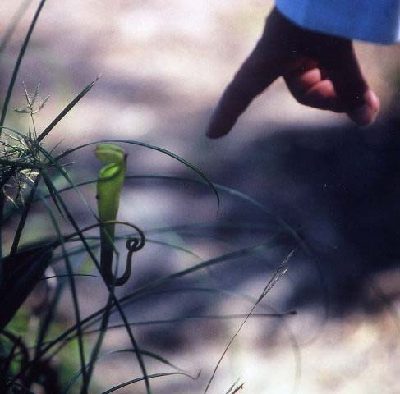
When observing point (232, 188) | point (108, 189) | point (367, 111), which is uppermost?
point (108, 189)

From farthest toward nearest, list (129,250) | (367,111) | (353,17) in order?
(367,111)
(353,17)
(129,250)

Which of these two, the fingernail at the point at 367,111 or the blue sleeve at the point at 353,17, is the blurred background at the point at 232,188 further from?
the blue sleeve at the point at 353,17

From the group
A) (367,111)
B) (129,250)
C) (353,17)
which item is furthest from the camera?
(367,111)

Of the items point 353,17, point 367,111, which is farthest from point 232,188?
point 353,17

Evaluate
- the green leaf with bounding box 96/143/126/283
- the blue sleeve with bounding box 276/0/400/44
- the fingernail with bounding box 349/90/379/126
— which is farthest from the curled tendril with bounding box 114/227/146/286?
the fingernail with bounding box 349/90/379/126

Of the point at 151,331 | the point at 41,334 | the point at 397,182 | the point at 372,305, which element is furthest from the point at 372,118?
the point at 41,334

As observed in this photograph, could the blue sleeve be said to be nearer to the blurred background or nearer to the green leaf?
the blurred background

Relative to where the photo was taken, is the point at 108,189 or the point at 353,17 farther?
the point at 353,17

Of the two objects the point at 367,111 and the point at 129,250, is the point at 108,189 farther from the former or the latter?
the point at 367,111
